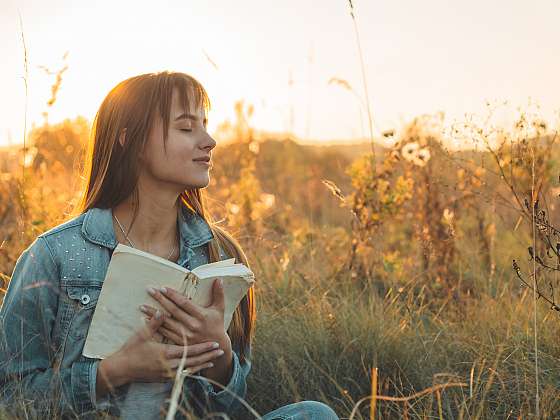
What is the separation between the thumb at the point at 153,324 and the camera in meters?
2.06

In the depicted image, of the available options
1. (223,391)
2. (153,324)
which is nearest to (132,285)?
(153,324)

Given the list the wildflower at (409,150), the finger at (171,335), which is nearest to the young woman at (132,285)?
the finger at (171,335)

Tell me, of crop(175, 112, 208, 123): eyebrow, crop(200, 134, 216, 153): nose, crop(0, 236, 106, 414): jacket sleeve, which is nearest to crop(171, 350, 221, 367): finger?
crop(0, 236, 106, 414): jacket sleeve

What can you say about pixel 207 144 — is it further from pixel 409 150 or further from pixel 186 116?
pixel 409 150

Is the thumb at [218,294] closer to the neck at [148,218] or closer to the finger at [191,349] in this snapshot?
the finger at [191,349]

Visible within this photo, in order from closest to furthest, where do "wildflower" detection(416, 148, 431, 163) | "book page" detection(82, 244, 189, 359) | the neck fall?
"book page" detection(82, 244, 189, 359) → the neck → "wildflower" detection(416, 148, 431, 163)

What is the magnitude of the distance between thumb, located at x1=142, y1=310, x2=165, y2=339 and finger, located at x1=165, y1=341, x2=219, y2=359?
0.07 meters

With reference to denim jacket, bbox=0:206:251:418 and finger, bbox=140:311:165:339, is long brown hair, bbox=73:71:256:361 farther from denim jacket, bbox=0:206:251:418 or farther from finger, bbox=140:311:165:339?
finger, bbox=140:311:165:339

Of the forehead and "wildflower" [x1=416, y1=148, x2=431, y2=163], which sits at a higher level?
the forehead

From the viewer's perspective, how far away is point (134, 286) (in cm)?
205

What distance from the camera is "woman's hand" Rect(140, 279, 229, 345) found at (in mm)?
2050

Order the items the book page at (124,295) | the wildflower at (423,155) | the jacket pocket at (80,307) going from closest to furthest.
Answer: the book page at (124,295), the jacket pocket at (80,307), the wildflower at (423,155)

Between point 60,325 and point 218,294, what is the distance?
0.55 metres

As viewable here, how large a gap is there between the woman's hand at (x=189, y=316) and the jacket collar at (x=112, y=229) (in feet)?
1.45
